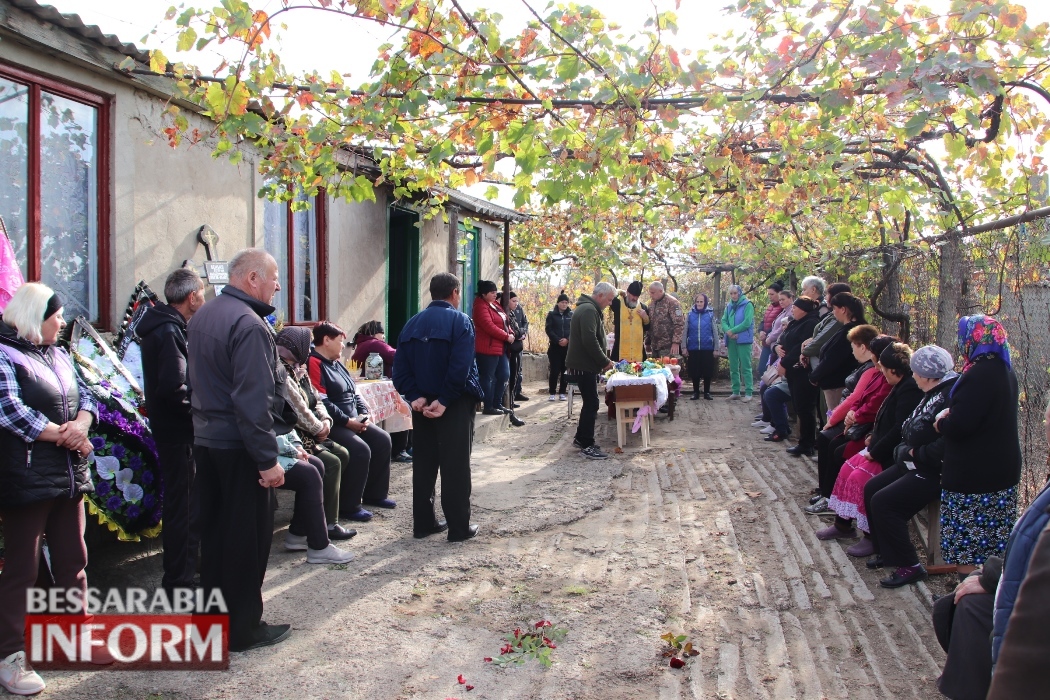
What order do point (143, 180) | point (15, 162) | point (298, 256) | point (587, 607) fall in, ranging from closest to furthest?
point (587, 607)
point (15, 162)
point (143, 180)
point (298, 256)

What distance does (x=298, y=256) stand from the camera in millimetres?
8617

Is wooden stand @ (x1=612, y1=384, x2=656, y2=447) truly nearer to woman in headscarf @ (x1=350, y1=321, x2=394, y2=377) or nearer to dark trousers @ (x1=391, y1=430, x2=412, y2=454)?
dark trousers @ (x1=391, y1=430, x2=412, y2=454)

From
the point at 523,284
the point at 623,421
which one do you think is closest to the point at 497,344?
the point at 623,421

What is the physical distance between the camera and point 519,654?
3738 millimetres

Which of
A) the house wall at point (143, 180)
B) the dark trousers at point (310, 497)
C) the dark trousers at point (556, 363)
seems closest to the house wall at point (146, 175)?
the house wall at point (143, 180)

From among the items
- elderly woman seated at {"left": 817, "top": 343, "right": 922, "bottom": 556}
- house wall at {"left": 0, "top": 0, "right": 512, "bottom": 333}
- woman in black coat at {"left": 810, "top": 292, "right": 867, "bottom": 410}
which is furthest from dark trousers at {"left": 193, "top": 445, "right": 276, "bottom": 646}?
woman in black coat at {"left": 810, "top": 292, "right": 867, "bottom": 410}

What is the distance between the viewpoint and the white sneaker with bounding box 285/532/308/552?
5227 millimetres

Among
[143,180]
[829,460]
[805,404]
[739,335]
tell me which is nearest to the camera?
[143,180]

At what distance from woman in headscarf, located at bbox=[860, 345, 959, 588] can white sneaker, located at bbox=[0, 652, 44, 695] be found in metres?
4.45

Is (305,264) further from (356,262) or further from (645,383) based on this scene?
(645,383)

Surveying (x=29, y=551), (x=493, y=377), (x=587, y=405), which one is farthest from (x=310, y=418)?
(x=493, y=377)

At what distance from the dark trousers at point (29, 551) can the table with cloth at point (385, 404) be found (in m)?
3.56

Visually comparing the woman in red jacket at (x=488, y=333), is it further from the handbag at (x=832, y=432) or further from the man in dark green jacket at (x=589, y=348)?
the handbag at (x=832, y=432)

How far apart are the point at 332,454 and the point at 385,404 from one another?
1970 millimetres
